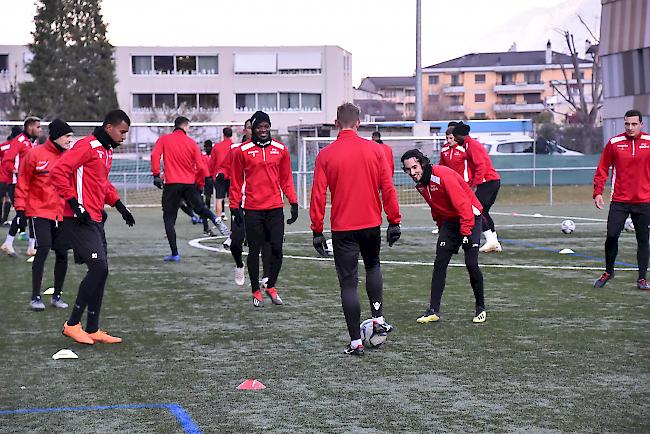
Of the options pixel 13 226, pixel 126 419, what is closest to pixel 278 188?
pixel 126 419

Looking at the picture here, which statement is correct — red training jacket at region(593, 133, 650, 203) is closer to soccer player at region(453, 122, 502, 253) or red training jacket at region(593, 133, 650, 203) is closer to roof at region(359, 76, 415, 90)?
soccer player at region(453, 122, 502, 253)

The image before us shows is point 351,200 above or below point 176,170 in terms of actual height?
above

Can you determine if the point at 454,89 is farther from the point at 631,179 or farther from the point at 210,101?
the point at 631,179

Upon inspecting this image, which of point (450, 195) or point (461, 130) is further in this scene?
point (461, 130)

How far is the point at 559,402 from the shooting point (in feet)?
23.1

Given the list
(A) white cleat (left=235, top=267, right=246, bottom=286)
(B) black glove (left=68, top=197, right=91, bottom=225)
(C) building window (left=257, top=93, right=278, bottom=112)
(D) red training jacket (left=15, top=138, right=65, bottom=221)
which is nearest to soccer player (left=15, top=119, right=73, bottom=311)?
(D) red training jacket (left=15, top=138, right=65, bottom=221)

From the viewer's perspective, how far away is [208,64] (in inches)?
3226

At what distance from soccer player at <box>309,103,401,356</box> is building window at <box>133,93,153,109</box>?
73900mm

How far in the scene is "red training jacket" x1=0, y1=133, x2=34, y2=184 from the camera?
1606 cm

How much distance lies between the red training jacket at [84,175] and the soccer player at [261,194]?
2.21 metres

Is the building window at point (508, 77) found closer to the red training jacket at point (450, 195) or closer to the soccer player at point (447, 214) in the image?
the soccer player at point (447, 214)

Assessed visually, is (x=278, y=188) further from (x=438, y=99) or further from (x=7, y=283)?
(x=438, y=99)

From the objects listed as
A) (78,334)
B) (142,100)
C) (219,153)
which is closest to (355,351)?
(78,334)

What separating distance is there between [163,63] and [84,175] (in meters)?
73.8
